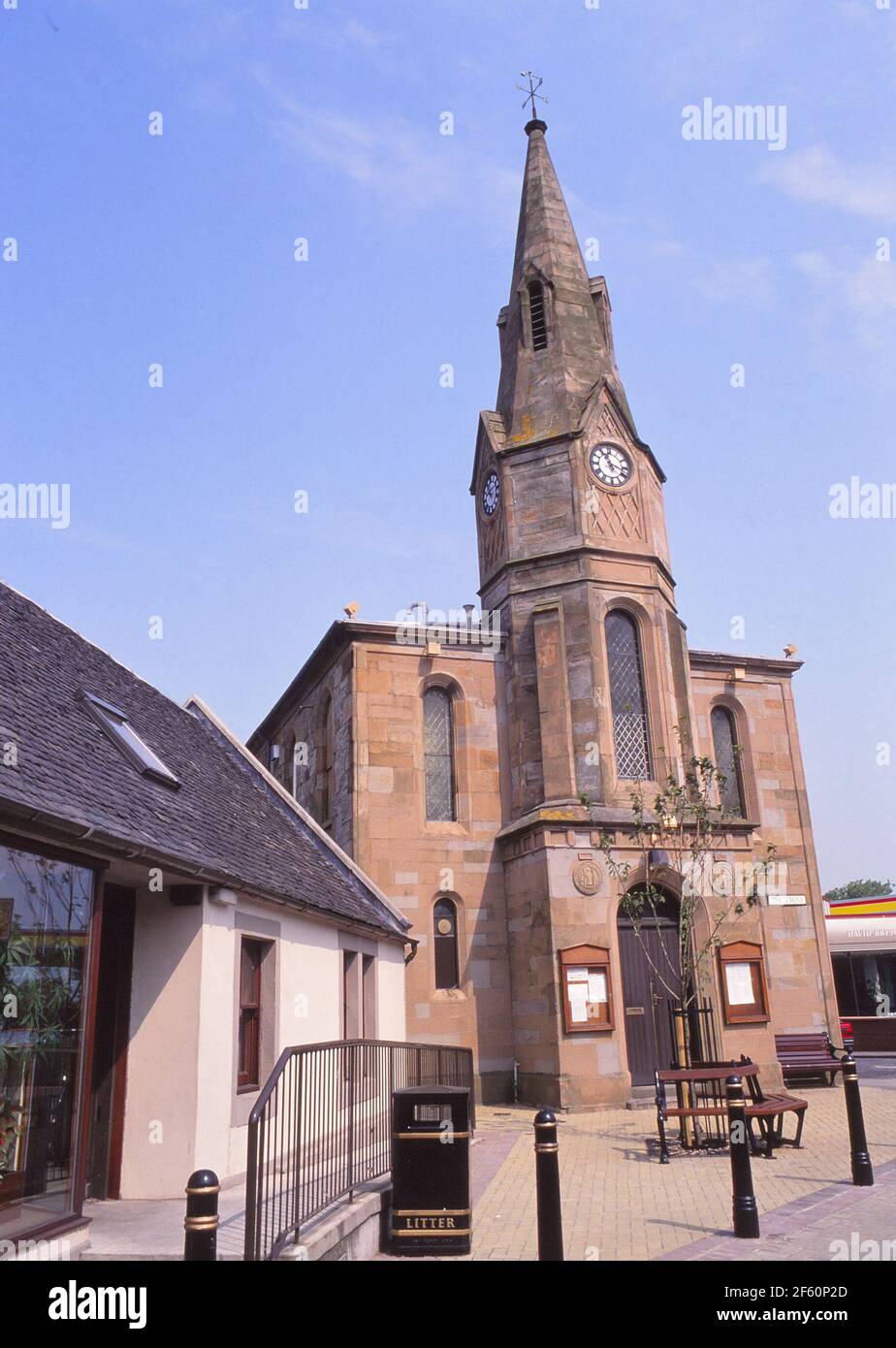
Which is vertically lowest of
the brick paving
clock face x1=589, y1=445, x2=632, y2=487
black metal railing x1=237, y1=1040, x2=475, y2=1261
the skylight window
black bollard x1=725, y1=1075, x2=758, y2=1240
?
the brick paving

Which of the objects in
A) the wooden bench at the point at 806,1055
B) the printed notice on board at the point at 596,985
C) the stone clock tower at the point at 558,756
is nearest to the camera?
the printed notice on board at the point at 596,985

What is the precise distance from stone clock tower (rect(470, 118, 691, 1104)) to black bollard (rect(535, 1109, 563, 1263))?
11183 mm

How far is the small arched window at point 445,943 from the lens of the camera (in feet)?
66.8

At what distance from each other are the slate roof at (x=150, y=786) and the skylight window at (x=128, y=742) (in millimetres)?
110

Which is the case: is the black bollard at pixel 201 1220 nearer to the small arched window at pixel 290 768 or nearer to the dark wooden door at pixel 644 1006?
the dark wooden door at pixel 644 1006

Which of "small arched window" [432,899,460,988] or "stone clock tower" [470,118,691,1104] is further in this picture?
"small arched window" [432,899,460,988]

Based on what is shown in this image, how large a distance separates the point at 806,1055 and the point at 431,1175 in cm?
1417

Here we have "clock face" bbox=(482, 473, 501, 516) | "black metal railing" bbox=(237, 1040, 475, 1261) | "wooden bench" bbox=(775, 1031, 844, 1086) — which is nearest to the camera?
"black metal railing" bbox=(237, 1040, 475, 1261)

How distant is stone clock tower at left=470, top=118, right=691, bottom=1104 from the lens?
61.0 ft

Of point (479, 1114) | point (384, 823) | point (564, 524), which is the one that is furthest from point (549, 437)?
point (479, 1114)

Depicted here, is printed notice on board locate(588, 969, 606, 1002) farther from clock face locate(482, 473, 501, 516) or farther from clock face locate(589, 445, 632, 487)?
clock face locate(482, 473, 501, 516)

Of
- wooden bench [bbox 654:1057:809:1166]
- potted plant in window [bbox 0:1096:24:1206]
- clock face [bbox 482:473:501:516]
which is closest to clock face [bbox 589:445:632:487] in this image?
clock face [bbox 482:473:501:516]

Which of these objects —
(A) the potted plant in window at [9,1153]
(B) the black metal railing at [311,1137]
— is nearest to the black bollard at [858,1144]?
(B) the black metal railing at [311,1137]

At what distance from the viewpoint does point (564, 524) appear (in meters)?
21.8
